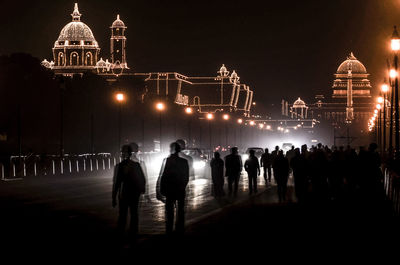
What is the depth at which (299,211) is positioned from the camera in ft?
77.7

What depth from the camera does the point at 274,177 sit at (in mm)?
28953

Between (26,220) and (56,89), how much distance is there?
74325 mm

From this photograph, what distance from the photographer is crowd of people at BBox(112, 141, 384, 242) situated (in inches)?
647

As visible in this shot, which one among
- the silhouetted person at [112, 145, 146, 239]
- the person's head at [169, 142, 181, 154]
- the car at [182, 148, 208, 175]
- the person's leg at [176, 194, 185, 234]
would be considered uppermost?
the person's head at [169, 142, 181, 154]

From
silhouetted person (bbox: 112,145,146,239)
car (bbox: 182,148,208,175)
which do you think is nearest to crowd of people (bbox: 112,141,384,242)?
silhouetted person (bbox: 112,145,146,239)

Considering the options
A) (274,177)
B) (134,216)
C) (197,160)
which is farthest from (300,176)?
(197,160)

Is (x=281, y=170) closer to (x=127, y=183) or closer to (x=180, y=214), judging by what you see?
(x=180, y=214)

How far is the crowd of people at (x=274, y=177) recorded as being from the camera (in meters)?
16.4

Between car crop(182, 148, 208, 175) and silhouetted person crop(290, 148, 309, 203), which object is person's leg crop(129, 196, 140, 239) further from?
car crop(182, 148, 208, 175)

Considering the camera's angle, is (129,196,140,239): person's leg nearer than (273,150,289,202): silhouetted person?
Yes

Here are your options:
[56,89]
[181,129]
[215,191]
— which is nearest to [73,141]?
[56,89]

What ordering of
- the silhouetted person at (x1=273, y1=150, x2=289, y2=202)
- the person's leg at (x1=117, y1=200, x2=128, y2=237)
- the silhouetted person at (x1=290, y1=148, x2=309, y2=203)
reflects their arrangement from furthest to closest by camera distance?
the silhouetted person at (x1=273, y1=150, x2=289, y2=202), the silhouetted person at (x1=290, y1=148, x2=309, y2=203), the person's leg at (x1=117, y1=200, x2=128, y2=237)

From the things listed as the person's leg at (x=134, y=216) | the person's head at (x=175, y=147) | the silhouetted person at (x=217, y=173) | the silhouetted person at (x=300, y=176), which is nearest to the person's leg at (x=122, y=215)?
the person's leg at (x=134, y=216)

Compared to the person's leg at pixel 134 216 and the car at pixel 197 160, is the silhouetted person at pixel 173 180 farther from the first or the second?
the car at pixel 197 160
